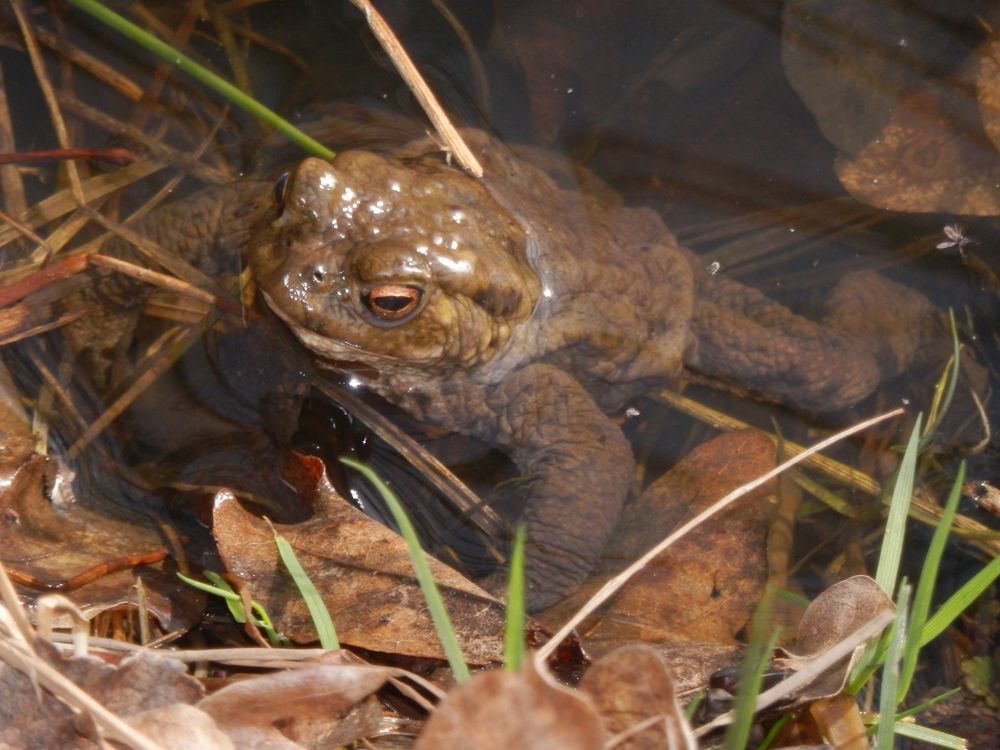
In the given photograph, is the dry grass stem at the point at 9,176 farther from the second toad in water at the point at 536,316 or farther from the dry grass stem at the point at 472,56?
the dry grass stem at the point at 472,56

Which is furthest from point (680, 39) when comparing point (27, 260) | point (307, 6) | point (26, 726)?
point (26, 726)

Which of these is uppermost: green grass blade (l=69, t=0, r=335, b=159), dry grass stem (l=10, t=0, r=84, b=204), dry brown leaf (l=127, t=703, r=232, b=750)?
green grass blade (l=69, t=0, r=335, b=159)

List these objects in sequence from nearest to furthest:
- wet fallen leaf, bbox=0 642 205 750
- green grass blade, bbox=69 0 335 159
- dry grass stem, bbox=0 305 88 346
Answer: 1. wet fallen leaf, bbox=0 642 205 750
2. green grass blade, bbox=69 0 335 159
3. dry grass stem, bbox=0 305 88 346

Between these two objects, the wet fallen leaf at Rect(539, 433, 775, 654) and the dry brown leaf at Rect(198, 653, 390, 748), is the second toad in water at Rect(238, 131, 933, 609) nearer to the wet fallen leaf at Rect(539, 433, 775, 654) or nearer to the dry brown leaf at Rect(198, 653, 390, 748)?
the wet fallen leaf at Rect(539, 433, 775, 654)

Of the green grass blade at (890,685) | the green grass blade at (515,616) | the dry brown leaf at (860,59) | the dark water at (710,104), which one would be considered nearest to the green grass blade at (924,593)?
the green grass blade at (890,685)

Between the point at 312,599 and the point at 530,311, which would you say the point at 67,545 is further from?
the point at 530,311

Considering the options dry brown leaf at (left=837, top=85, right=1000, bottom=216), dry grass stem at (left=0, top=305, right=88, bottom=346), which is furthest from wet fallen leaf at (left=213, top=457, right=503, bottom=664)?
dry brown leaf at (left=837, top=85, right=1000, bottom=216)
